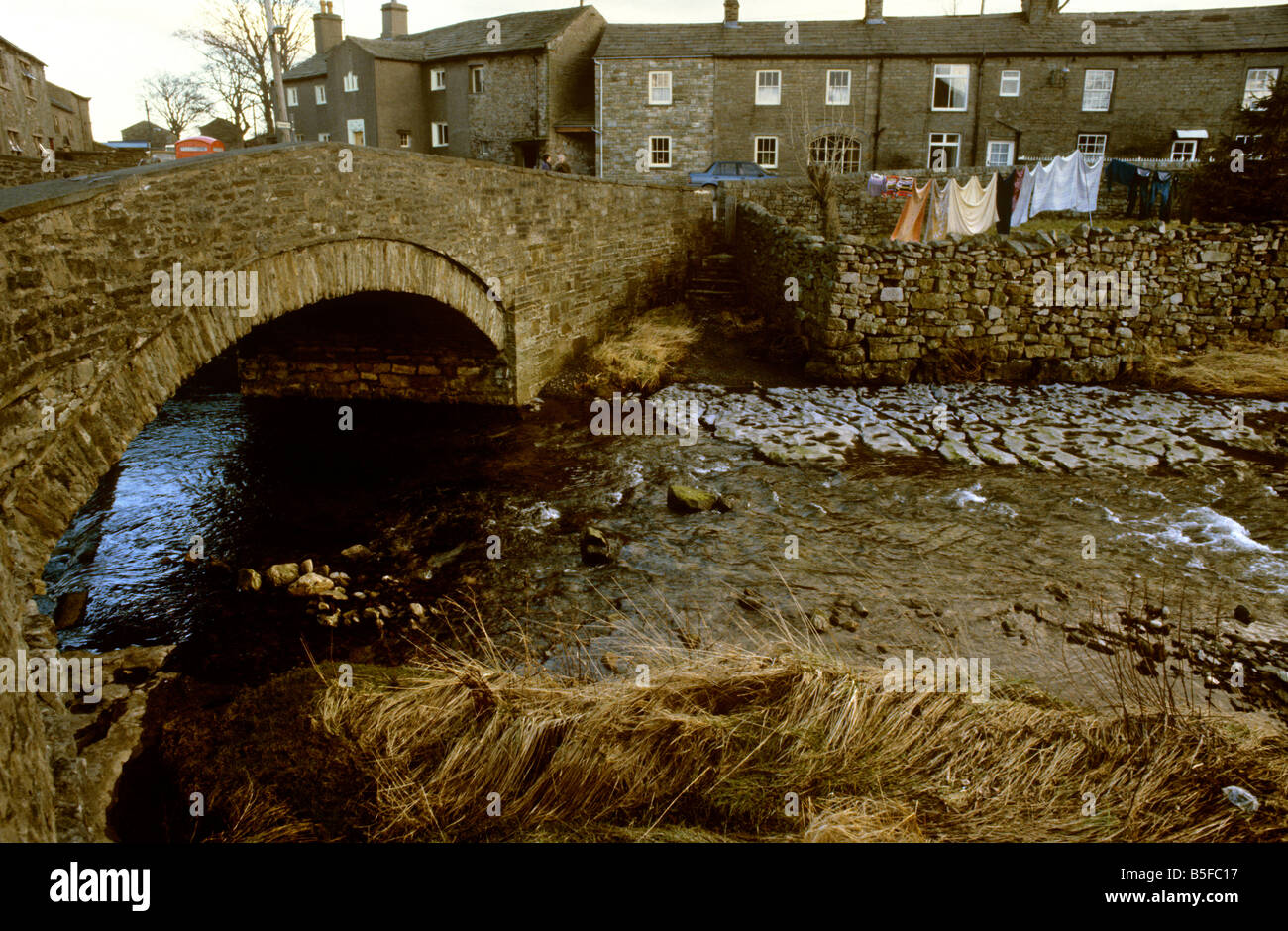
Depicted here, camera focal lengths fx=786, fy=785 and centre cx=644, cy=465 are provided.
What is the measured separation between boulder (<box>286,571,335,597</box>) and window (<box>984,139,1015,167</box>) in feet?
91.1

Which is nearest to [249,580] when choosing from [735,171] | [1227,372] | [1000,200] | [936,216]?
[1227,372]

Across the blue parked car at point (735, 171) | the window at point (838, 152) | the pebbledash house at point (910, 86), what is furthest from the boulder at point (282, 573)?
the window at point (838, 152)

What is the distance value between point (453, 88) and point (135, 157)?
1237 centimetres

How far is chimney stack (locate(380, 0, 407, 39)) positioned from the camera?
3522 cm

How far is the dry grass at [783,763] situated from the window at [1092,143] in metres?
28.8

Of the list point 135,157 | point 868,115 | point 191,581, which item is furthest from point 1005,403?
point 135,157

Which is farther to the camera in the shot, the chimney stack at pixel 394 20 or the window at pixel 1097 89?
the chimney stack at pixel 394 20

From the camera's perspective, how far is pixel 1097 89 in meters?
26.8

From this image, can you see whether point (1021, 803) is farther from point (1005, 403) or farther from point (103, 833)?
point (1005, 403)

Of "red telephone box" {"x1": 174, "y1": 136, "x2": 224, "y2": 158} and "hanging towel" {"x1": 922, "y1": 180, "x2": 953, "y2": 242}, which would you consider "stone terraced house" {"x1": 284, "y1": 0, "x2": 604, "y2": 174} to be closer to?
"red telephone box" {"x1": 174, "y1": 136, "x2": 224, "y2": 158}

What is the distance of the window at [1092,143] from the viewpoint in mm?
27047

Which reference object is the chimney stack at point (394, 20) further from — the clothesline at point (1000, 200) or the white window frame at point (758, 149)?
the clothesline at point (1000, 200)

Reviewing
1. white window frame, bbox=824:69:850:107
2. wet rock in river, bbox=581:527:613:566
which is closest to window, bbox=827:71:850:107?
white window frame, bbox=824:69:850:107

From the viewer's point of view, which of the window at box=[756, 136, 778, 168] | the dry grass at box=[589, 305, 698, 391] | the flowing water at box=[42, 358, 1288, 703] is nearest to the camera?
the flowing water at box=[42, 358, 1288, 703]
